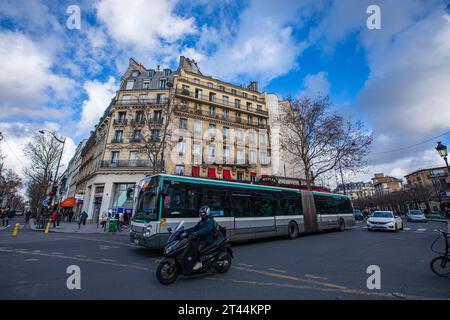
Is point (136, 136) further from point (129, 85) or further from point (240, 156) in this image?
point (240, 156)

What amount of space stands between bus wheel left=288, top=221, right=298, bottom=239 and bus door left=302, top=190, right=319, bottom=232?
1.17 metres

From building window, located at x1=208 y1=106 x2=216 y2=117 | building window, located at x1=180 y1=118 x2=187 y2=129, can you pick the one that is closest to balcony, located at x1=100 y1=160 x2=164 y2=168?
building window, located at x1=180 y1=118 x2=187 y2=129

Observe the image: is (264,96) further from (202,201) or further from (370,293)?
(370,293)

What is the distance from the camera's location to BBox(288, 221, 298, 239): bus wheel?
1191cm

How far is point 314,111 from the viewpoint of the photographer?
21.9m

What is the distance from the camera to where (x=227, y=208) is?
375 inches

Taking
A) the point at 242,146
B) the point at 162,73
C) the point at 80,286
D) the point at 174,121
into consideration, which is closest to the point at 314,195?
the point at 80,286

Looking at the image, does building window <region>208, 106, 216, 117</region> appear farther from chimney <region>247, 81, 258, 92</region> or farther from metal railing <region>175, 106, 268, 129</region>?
chimney <region>247, 81, 258, 92</region>

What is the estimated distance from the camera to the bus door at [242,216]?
380 inches

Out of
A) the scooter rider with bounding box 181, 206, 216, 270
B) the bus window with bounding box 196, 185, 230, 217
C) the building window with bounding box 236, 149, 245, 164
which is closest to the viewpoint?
the scooter rider with bounding box 181, 206, 216, 270

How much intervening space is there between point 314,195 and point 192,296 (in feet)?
41.1

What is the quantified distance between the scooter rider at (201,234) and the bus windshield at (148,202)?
9.97 feet

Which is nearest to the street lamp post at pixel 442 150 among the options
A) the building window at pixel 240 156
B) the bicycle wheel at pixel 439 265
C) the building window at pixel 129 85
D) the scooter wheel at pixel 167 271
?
the bicycle wheel at pixel 439 265

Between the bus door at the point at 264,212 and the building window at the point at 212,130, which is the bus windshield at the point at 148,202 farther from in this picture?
the building window at the point at 212,130
